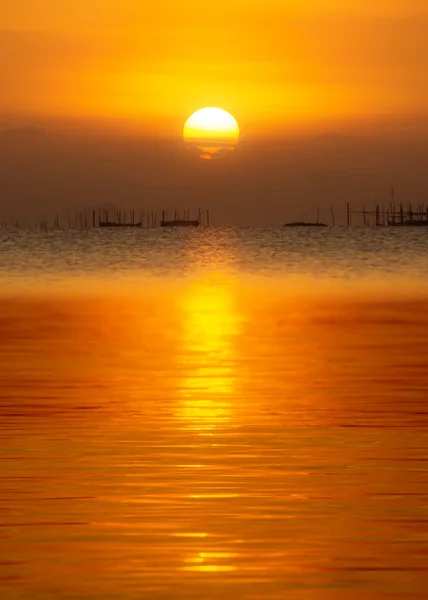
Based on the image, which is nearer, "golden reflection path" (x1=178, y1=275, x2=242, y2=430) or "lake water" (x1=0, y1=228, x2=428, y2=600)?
"lake water" (x1=0, y1=228, x2=428, y2=600)

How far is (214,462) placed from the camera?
Answer: 38.6 feet

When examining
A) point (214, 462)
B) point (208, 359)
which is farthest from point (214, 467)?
point (208, 359)

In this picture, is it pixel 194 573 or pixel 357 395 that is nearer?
pixel 194 573

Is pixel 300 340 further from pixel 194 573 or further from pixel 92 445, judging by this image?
pixel 194 573

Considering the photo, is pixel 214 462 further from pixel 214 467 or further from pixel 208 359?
pixel 208 359

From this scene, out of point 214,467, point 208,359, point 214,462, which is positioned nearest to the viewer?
point 214,467

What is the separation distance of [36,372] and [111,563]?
35.8 feet

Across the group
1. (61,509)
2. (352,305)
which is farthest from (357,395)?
(352,305)

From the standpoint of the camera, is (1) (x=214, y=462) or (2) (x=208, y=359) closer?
(1) (x=214, y=462)

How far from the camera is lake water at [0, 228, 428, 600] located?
8242mm

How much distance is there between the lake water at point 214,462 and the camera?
8242 mm

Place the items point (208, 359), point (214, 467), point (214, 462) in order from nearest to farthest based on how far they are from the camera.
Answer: point (214, 467) → point (214, 462) → point (208, 359)

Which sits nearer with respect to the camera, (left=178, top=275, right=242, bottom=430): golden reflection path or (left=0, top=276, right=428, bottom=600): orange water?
(left=0, top=276, right=428, bottom=600): orange water

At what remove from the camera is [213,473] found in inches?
444
